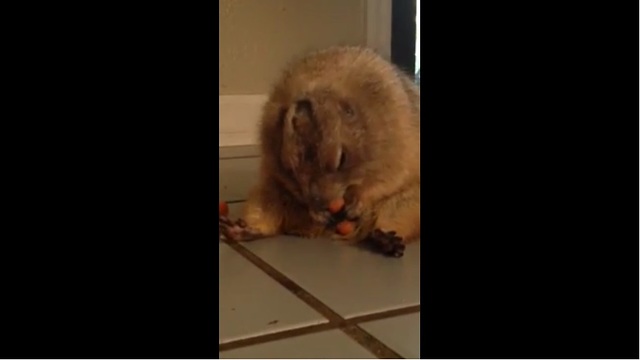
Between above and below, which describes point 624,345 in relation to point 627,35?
below

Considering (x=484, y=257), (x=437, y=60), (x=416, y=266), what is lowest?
(x=416, y=266)

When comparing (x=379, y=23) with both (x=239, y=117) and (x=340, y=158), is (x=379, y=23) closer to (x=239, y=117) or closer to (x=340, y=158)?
(x=239, y=117)

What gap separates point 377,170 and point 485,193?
406mm

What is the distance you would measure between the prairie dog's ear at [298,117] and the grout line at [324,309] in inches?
5.6

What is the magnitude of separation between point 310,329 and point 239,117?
1.05m

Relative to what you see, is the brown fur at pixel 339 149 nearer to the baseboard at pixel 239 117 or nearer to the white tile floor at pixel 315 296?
the white tile floor at pixel 315 296

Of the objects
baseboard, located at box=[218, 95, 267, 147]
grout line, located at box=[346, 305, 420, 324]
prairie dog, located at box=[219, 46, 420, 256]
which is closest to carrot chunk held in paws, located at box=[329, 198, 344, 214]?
prairie dog, located at box=[219, 46, 420, 256]

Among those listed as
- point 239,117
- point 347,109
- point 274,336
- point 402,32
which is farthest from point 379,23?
point 274,336

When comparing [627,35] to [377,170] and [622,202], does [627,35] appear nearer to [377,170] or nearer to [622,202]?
[622,202]

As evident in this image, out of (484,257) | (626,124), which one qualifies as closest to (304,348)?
(484,257)

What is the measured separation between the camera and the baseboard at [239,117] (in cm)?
161

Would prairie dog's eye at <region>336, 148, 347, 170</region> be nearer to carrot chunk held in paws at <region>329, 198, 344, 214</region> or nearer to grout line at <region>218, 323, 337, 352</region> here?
carrot chunk held in paws at <region>329, 198, 344, 214</region>

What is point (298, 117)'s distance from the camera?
86 cm
